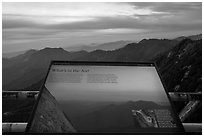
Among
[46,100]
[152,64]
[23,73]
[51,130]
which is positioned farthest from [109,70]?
[23,73]

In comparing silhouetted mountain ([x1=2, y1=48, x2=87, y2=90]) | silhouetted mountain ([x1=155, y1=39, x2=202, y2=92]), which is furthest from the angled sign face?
silhouetted mountain ([x1=155, y1=39, x2=202, y2=92])

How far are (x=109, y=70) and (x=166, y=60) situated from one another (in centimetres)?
968

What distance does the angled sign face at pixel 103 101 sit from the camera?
40.4 inches

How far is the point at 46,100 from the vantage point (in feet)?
3.72

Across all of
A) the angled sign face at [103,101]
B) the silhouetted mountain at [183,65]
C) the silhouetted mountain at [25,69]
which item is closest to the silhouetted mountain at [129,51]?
the silhouetted mountain at [183,65]

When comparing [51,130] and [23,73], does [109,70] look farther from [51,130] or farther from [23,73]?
[23,73]

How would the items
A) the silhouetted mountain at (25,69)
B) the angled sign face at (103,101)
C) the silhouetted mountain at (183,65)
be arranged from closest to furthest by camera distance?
the angled sign face at (103,101) < the silhouetted mountain at (25,69) < the silhouetted mountain at (183,65)

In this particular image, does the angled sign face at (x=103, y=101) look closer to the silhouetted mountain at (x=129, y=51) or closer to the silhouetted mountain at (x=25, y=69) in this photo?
the silhouetted mountain at (x=129, y=51)

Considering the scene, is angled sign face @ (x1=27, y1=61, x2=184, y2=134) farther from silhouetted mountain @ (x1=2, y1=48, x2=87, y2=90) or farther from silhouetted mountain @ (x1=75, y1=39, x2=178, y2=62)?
silhouetted mountain @ (x1=2, y1=48, x2=87, y2=90)

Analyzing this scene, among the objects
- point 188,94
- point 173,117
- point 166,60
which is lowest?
point 166,60

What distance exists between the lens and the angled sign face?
1.03m

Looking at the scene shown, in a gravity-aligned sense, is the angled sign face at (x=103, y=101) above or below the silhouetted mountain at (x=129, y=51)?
above

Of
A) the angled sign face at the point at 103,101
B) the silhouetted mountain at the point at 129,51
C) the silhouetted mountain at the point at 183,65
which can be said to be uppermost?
the angled sign face at the point at 103,101

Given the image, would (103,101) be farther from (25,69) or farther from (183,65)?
(183,65)
